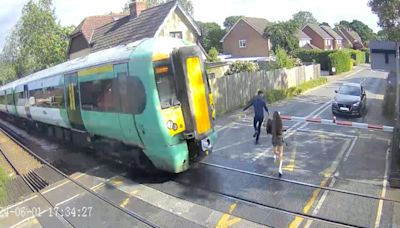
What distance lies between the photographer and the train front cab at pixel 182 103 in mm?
9266

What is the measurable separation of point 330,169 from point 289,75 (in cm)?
2201

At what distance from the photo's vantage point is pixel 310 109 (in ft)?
70.1

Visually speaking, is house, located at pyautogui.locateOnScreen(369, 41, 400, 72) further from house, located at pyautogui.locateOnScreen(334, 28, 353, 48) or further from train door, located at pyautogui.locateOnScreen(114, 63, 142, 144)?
house, located at pyautogui.locateOnScreen(334, 28, 353, 48)

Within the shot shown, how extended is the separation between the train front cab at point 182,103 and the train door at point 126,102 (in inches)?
31.9

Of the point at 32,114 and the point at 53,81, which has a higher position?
the point at 53,81

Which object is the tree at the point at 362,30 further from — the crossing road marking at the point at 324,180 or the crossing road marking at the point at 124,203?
the crossing road marking at the point at 124,203

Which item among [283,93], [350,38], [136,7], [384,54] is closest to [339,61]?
[283,93]

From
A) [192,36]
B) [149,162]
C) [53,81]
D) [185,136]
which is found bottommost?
[149,162]

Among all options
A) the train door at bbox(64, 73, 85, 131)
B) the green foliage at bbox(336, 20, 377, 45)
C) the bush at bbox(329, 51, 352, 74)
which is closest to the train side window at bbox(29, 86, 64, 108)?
the train door at bbox(64, 73, 85, 131)

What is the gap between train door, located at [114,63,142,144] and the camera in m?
9.66

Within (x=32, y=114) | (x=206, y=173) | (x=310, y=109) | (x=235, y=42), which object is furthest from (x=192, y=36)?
(x=235, y=42)

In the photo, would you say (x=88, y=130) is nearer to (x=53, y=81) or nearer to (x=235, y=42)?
(x=53, y=81)

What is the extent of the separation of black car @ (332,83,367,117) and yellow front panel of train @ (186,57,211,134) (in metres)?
10.7

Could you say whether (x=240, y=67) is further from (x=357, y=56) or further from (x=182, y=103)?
(x=357, y=56)
